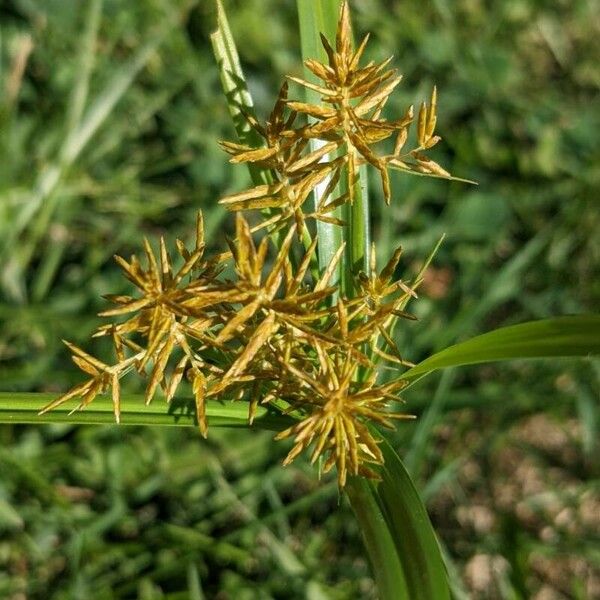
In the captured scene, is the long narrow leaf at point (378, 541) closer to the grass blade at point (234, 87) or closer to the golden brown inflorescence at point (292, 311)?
the golden brown inflorescence at point (292, 311)

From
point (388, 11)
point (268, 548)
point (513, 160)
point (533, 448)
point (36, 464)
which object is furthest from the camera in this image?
point (388, 11)

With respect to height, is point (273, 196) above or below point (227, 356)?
above

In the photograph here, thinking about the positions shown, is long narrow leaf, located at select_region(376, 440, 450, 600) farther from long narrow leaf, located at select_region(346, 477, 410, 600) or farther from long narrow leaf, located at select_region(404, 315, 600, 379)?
long narrow leaf, located at select_region(404, 315, 600, 379)

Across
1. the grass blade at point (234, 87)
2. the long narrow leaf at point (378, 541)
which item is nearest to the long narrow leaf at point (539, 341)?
the long narrow leaf at point (378, 541)

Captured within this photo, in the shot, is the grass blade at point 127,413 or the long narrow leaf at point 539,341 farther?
the grass blade at point 127,413

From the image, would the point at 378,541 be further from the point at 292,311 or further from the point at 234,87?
the point at 234,87

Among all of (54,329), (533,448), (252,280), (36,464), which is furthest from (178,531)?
(252,280)

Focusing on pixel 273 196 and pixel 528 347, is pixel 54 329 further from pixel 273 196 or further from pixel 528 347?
pixel 528 347
